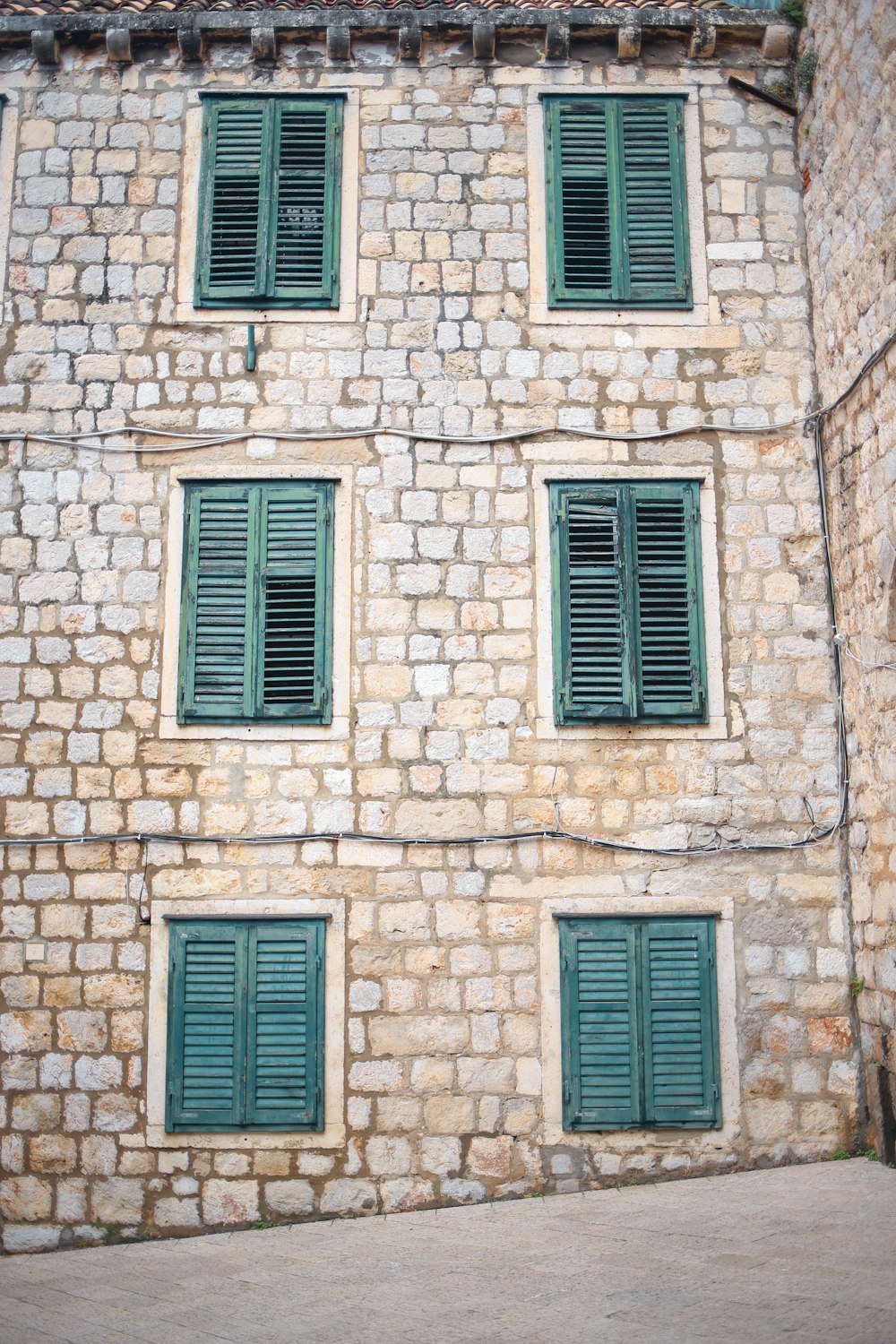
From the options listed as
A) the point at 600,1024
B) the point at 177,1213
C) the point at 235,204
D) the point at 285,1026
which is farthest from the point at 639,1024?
the point at 235,204

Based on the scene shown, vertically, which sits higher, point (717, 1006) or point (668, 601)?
point (668, 601)

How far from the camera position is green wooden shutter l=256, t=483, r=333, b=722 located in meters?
8.30

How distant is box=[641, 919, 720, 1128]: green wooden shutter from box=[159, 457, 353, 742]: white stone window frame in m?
2.45

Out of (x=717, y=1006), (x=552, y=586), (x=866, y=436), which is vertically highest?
(x=866, y=436)

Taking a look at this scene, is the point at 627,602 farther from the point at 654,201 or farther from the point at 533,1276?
the point at 533,1276

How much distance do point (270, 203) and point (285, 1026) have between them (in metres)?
5.59

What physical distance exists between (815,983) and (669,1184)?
1.52 metres

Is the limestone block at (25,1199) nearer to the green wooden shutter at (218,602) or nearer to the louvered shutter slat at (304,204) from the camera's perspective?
the green wooden shutter at (218,602)

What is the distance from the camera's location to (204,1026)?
791cm

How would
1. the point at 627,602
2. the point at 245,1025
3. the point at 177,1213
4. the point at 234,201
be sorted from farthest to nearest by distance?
the point at 234,201 → the point at 627,602 → the point at 245,1025 → the point at 177,1213

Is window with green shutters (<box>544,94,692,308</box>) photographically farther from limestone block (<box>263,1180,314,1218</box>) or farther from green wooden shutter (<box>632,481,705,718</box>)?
limestone block (<box>263,1180,314,1218</box>)

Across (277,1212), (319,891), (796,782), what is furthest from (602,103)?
(277,1212)

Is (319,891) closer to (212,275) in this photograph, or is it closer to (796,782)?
(796,782)

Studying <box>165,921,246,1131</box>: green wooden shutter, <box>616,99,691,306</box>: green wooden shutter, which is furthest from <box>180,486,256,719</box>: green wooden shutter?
<box>616,99,691,306</box>: green wooden shutter
